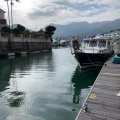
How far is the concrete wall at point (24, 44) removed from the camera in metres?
64.8

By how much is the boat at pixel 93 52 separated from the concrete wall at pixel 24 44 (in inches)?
1248

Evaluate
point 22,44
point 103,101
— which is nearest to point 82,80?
point 103,101

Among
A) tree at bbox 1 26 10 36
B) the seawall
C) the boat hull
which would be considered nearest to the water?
the boat hull

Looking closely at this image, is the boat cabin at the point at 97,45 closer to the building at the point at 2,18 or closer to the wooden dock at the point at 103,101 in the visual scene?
the wooden dock at the point at 103,101

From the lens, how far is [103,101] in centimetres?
1209

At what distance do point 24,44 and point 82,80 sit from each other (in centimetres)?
5225

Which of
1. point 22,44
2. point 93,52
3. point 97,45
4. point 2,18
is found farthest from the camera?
point 2,18

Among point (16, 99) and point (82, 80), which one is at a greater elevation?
point (16, 99)

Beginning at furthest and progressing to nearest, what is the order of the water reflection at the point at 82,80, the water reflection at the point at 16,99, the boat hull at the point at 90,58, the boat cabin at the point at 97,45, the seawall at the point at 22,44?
1. the seawall at the point at 22,44
2. the boat cabin at the point at 97,45
3. the boat hull at the point at 90,58
4. the water reflection at the point at 82,80
5. the water reflection at the point at 16,99

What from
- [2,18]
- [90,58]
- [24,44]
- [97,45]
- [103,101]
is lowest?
[103,101]

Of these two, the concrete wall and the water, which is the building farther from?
the water

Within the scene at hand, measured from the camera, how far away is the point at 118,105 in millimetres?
11469

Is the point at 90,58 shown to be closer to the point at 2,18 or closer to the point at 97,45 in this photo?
the point at 97,45

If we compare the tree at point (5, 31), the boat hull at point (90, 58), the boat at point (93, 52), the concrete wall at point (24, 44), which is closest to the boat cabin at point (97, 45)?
the boat at point (93, 52)
